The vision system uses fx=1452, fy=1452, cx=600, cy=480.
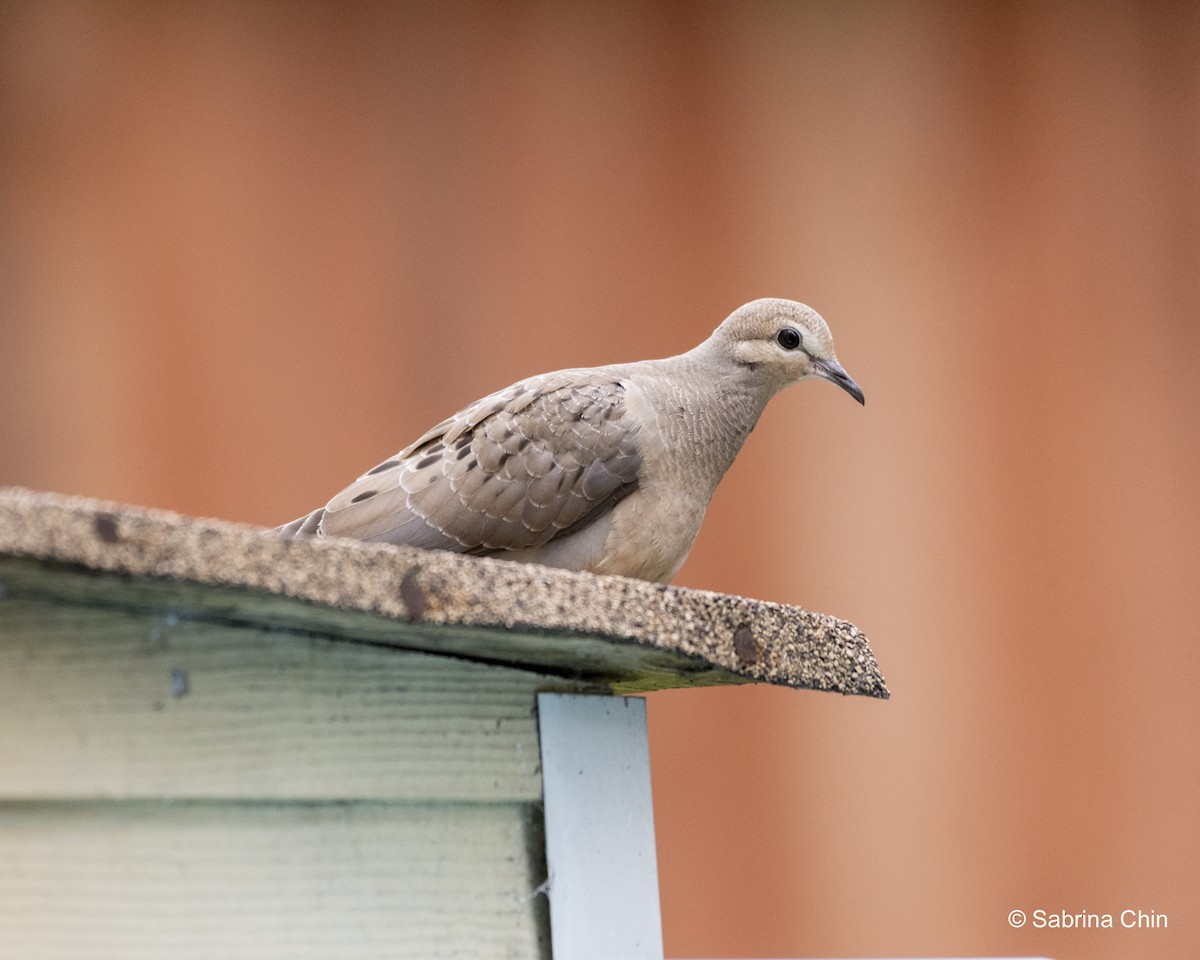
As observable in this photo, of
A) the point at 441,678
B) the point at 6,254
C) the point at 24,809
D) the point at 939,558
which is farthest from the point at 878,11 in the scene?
the point at 24,809

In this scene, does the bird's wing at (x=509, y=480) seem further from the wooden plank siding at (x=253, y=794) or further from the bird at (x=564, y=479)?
the wooden plank siding at (x=253, y=794)

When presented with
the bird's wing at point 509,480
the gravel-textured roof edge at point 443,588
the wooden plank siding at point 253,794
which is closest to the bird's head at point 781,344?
the bird's wing at point 509,480

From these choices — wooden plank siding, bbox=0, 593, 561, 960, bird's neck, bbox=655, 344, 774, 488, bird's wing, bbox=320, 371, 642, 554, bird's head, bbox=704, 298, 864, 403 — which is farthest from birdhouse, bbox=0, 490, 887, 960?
bird's head, bbox=704, 298, 864, 403

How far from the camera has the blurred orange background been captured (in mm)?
3830

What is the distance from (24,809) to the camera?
4.59 feet

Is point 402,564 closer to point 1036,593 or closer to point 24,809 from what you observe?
point 24,809

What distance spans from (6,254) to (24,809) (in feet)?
9.29

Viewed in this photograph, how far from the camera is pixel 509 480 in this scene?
2.44m

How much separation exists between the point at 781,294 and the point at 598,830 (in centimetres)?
267

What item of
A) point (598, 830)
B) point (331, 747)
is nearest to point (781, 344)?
point (598, 830)

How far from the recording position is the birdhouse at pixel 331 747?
→ 4.47ft

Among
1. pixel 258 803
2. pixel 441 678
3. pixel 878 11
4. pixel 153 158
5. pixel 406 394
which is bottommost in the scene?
pixel 258 803

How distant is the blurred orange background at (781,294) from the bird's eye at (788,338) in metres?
1.29

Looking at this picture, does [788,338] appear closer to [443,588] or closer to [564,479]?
[564,479]
